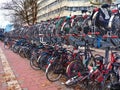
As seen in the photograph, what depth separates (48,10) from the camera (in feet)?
283

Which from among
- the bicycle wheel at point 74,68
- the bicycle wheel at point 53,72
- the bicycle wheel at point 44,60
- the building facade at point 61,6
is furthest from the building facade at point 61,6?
the bicycle wheel at point 74,68

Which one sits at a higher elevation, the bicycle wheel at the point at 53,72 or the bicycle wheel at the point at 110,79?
the bicycle wheel at the point at 110,79

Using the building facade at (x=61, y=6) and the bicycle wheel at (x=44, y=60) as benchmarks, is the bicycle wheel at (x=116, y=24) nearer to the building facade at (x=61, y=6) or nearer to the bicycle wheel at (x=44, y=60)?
the bicycle wheel at (x=44, y=60)

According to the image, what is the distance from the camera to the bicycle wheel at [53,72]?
355 inches

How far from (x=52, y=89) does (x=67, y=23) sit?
273 cm

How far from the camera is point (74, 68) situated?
829cm

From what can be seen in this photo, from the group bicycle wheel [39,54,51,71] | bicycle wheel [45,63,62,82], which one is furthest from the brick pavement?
bicycle wheel [39,54,51,71]

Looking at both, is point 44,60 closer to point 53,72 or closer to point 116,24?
point 53,72

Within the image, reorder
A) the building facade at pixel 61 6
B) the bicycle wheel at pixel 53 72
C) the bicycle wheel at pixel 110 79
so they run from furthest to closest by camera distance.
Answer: the building facade at pixel 61 6
the bicycle wheel at pixel 53 72
the bicycle wheel at pixel 110 79

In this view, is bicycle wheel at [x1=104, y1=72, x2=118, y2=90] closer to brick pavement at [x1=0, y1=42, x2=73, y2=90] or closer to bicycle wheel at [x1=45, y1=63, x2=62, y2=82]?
brick pavement at [x1=0, y1=42, x2=73, y2=90]

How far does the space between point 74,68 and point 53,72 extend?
0.96 m

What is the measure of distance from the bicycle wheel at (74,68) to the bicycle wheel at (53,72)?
798 mm

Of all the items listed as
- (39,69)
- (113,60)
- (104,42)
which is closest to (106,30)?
(104,42)

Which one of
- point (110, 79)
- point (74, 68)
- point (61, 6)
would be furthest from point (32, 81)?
point (61, 6)
